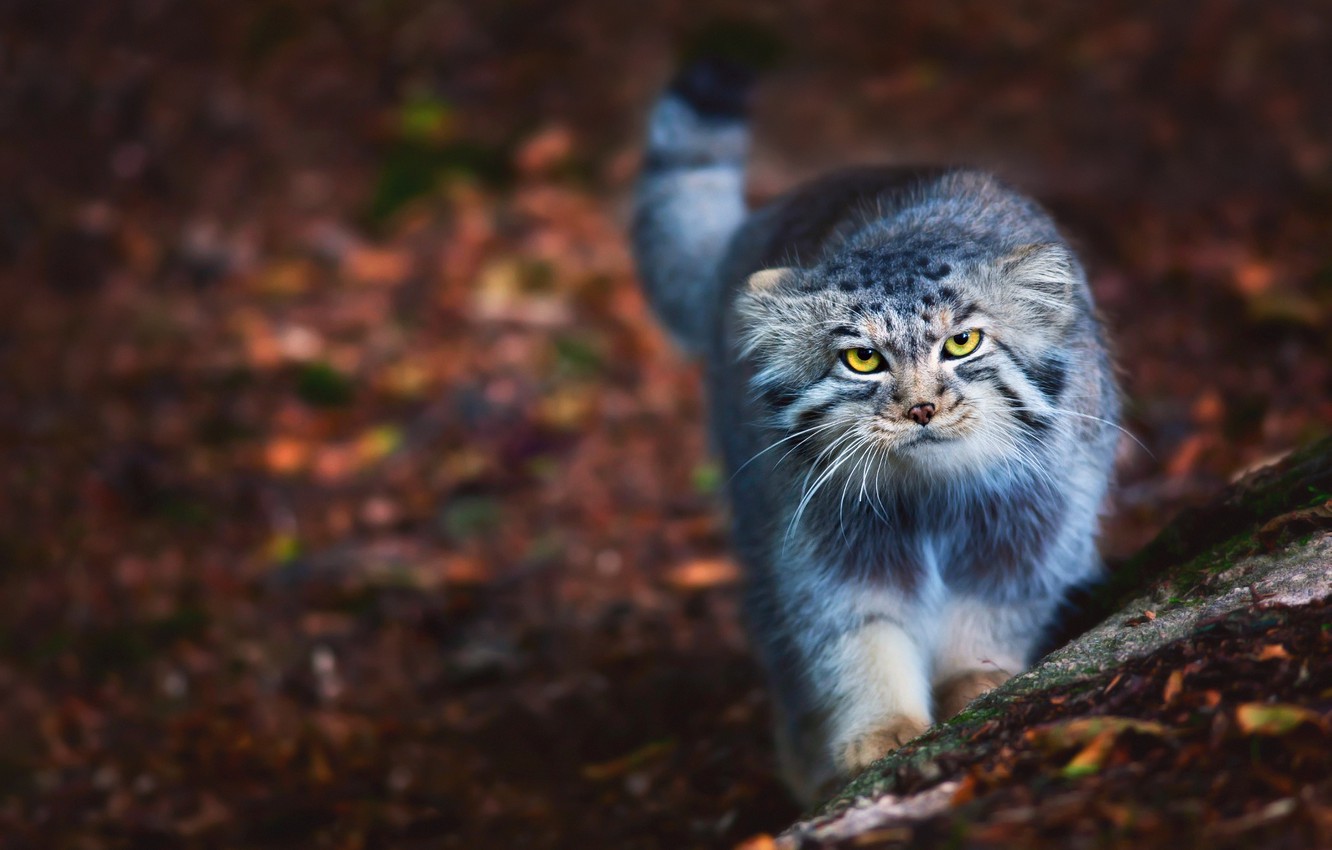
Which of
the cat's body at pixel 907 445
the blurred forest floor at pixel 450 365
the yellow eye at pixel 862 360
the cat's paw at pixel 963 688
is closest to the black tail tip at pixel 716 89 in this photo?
the cat's body at pixel 907 445

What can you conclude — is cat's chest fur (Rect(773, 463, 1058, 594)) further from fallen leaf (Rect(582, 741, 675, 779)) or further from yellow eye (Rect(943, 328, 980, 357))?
fallen leaf (Rect(582, 741, 675, 779))

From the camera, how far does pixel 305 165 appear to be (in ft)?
29.6

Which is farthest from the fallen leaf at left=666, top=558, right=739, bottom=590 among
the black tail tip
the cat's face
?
the cat's face

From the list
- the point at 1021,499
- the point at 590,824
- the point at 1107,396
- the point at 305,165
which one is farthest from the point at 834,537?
the point at 305,165

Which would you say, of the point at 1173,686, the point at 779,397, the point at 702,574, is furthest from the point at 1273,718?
the point at 702,574

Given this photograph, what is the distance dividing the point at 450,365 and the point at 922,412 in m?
4.90

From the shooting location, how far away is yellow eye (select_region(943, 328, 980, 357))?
11.2ft

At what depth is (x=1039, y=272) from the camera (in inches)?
138

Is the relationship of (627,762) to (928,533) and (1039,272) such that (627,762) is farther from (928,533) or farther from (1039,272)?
(1039,272)

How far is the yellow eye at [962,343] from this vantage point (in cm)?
341

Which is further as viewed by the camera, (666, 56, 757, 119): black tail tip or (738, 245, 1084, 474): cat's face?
(666, 56, 757, 119): black tail tip

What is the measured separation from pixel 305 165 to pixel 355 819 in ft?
17.1

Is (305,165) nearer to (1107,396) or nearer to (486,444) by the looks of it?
(486,444)

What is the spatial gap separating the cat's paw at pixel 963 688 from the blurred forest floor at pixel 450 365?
1.01 m
